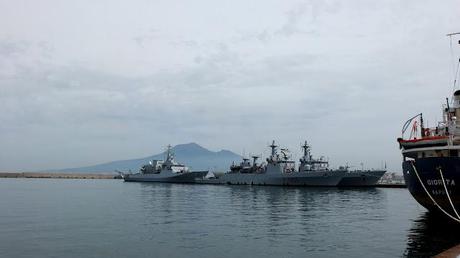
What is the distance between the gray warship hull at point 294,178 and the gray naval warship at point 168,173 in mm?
19750

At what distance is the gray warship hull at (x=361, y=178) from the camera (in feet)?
361

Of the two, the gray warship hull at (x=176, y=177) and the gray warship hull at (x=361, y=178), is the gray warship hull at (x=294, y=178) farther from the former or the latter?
the gray warship hull at (x=176, y=177)

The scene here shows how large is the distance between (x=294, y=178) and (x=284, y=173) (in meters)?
3.56

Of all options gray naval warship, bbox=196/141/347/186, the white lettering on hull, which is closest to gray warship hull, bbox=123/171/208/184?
gray naval warship, bbox=196/141/347/186

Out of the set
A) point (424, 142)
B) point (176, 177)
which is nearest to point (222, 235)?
point (424, 142)

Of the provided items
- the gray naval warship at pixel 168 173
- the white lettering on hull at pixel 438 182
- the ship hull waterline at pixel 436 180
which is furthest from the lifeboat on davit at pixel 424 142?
the gray naval warship at pixel 168 173

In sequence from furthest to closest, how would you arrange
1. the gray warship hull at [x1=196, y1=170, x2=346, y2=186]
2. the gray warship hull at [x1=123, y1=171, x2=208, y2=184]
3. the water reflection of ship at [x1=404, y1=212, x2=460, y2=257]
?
the gray warship hull at [x1=123, y1=171, x2=208, y2=184]
the gray warship hull at [x1=196, y1=170, x2=346, y2=186]
the water reflection of ship at [x1=404, y1=212, x2=460, y2=257]

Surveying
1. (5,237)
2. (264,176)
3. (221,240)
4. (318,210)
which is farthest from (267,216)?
(264,176)

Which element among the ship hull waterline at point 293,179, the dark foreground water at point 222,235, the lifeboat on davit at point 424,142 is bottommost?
the dark foreground water at point 222,235

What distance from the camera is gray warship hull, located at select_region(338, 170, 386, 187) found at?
11012 cm

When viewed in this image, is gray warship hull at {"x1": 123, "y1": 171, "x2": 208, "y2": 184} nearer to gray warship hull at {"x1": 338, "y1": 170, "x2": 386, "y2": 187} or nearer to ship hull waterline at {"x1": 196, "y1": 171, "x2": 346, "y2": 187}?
ship hull waterline at {"x1": 196, "y1": 171, "x2": 346, "y2": 187}

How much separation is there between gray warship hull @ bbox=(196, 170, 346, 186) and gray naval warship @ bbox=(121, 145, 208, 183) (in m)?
19.8

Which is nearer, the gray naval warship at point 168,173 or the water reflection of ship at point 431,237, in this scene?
the water reflection of ship at point 431,237

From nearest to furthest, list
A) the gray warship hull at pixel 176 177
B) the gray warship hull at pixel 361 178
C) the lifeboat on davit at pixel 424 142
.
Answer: the lifeboat on davit at pixel 424 142, the gray warship hull at pixel 361 178, the gray warship hull at pixel 176 177
